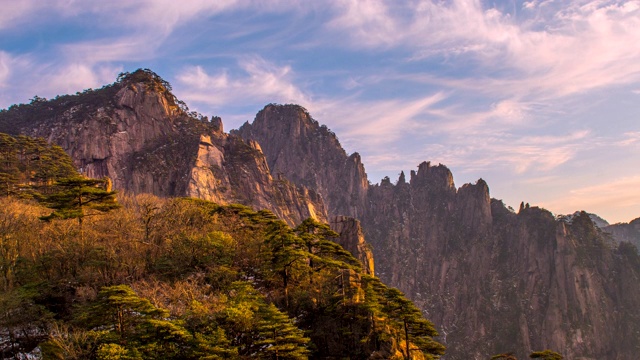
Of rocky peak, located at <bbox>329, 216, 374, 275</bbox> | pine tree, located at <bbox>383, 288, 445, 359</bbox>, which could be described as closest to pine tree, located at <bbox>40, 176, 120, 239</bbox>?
pine tree, located at <bbox>383, 288, 445, 359</bbox>

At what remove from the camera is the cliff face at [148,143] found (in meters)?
116

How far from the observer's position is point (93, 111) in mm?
126938

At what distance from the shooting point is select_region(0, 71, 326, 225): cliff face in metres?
116

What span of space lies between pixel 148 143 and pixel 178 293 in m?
95.6

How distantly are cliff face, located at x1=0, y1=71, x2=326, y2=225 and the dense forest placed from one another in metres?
55.4

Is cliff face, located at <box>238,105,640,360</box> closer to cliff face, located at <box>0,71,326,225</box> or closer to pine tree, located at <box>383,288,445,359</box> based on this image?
cliff face, located at <box>0,71,326,225</box>

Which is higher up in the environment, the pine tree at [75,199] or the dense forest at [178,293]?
the pine tree at [75,199]

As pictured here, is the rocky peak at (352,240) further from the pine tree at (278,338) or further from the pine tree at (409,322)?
the pine tree at (278,338)

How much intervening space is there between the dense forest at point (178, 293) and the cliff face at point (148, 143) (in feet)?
182

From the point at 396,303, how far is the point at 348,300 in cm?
577

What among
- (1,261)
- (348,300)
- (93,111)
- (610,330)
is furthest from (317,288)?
(610,330)

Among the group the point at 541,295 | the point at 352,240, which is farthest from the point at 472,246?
the point at 352,240

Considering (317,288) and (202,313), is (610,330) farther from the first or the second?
(202,313)

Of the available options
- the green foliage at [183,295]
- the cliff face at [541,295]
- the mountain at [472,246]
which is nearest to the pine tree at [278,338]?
the green foliage at [183,295]
